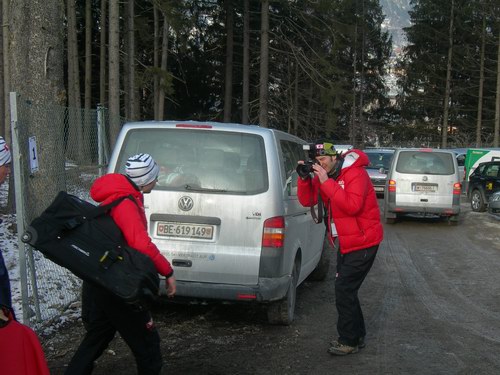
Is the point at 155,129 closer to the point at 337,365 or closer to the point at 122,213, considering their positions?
the point at 122,213

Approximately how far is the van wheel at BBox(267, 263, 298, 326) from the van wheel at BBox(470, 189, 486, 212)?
44.0ft

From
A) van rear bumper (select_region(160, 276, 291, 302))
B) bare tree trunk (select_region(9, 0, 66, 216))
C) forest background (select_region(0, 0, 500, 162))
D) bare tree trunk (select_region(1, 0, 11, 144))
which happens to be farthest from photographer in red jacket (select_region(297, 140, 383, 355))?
bare tree trunk (select_region(1, 0, 11, 144))

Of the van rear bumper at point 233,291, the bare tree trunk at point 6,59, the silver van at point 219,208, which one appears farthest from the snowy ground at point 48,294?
the bare tree trunk at point 6,59

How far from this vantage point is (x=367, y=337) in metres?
5.62

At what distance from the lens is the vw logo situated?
5.22 meters

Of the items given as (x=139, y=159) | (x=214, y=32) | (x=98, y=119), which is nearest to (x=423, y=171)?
(x=98, y=119)

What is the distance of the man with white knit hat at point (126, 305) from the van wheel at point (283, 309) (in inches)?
81.8

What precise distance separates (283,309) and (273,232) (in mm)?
991

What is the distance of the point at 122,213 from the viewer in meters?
3.42

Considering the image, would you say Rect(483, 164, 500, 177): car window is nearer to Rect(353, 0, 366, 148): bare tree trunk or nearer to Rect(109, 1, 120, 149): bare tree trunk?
Rect(109, 1, 120, 149): bare tree trunk

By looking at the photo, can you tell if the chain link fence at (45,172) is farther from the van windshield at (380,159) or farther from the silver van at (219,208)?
the van windshield at (380,159)

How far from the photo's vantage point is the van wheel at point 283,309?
5633mm

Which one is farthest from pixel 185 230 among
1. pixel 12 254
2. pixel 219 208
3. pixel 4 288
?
pixel 12 254

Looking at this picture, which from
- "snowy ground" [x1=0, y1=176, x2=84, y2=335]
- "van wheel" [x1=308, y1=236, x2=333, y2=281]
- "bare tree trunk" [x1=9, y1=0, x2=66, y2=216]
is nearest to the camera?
"snowy ground" [x1=0, y1=176, x2=84, y2=335]
